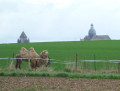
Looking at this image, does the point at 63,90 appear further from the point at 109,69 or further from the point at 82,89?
the point at 109,69

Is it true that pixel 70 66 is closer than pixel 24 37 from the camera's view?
Yes

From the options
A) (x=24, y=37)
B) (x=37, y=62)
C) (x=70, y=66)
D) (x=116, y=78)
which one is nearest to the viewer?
(x=116, y=78)

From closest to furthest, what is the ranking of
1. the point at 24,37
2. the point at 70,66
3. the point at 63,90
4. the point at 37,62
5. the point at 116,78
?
the point at 63,90
the point at 116,78
the point at 70,66
the point at 37,62
the point at 24,37

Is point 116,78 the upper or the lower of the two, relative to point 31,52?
lower

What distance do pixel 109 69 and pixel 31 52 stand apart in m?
5.54

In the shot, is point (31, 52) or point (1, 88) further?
point (31, 52)

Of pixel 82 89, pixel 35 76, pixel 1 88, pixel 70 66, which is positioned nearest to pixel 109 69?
pixel 70 66

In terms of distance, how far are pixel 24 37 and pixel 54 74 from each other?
291 feet

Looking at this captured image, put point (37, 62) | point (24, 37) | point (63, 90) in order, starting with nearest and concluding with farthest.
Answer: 1. point (63, 90)
2. point (37, 62)
3. point (24, 37)

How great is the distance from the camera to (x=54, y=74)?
16.0 meters

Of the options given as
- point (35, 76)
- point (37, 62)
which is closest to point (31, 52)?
point (37, 62)

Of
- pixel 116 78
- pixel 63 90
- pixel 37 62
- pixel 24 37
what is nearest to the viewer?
pixel 63 90

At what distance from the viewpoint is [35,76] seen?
1582 centimetres

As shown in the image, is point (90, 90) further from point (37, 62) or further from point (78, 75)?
point (37, 62)
